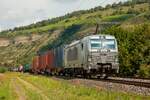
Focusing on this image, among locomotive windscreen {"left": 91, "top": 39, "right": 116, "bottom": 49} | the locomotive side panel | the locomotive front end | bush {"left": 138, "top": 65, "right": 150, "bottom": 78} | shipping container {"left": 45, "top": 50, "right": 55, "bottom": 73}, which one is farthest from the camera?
shipping container {"left": 45, "top": 50, "right": 55, "bottom": 73}

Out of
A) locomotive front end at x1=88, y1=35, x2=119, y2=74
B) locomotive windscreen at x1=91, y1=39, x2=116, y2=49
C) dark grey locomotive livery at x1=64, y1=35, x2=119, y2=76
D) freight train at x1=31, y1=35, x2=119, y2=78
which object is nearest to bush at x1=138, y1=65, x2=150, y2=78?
freight train at x1=31, y1=35, x2=119, y2=78

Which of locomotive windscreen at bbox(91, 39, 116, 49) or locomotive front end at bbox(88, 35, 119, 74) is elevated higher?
locomotive windscreen at bbox(91, 39, 116, 49)

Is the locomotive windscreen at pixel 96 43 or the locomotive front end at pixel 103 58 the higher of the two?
the locomotive windscreen at pixel 96 43

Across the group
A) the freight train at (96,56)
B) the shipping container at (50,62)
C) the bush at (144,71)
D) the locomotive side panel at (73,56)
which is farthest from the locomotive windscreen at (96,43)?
the shipping container at (50,62)

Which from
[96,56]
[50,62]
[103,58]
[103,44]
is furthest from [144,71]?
[50,62]

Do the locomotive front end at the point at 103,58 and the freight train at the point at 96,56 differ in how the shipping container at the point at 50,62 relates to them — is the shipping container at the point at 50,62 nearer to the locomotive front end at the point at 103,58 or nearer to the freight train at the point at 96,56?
the freight train at the point at 96,56

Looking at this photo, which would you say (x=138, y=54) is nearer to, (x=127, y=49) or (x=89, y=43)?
(x=127, y=49)

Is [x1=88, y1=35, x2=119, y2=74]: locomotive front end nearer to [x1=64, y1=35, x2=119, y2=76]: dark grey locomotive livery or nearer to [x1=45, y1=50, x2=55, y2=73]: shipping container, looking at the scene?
[x1=64, y1=35, x2=119, y2=76]: dark grey locomotive livery

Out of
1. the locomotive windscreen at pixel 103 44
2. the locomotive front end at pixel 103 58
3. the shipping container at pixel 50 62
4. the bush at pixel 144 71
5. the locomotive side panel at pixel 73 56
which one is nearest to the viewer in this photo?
the locomotive front end at pixel 103 58

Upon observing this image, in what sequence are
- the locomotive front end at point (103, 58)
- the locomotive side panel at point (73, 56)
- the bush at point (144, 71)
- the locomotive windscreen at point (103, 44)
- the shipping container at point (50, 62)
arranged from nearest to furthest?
1. the locomotive front end at point (103, 58)
2. the locomotive windscreen at point (103, 44)
3. the locomotive side panel at point (73, 56)
4. the bush at point (144, 71)
5. the shipping container at point (50, 62)

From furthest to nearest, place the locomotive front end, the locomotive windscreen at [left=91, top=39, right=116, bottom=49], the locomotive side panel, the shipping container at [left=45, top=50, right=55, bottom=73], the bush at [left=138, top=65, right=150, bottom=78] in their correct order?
1. the shipping container at [left=45, top=50, right=55, bottom=73]
2. the bush at [left=138, top=65, right=150, bottom=78]
3. the locomotive side panel
4. the locomotive windscreen at [left=91, top=39, right=116, bottom=49]
5. the locomotive front end

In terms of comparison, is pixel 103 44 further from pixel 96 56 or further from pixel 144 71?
pixel 144 71

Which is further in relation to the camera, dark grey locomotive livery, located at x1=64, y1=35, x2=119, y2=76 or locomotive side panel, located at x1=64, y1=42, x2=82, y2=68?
locomotive side panel, located at x1=64, y1=42, x2=82, y2=68

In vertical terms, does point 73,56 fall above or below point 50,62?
below
